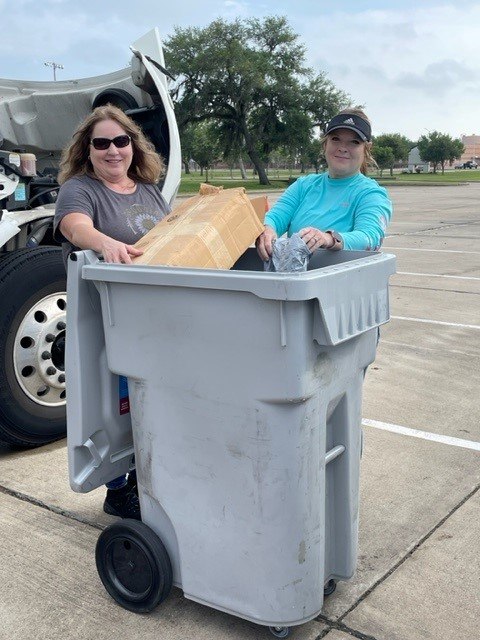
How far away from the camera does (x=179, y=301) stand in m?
2.22

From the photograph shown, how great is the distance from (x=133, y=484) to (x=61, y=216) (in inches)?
45.8

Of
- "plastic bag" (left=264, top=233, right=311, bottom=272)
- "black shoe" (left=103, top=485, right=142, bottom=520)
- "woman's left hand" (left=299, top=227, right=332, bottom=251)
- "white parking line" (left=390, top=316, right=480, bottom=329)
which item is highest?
"woman's left hand" (left=299, top=227, right=332, bottom=251)

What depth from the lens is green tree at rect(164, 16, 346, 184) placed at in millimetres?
48906

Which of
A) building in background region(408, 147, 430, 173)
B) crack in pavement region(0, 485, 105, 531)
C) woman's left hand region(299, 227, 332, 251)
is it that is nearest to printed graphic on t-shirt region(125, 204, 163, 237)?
woman's left hand region(299, 227, 332, 251)

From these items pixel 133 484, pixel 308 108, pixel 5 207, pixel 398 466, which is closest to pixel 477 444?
pixel 398 466

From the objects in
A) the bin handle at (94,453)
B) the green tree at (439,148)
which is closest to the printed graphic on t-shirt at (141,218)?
the bin handle at (94,453)

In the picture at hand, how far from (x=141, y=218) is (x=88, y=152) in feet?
1.14

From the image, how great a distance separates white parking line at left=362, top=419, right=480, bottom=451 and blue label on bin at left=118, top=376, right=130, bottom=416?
6.53 ft

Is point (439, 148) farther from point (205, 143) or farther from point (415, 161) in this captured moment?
point (205, 143)

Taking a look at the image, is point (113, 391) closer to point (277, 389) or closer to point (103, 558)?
point (103, 558)

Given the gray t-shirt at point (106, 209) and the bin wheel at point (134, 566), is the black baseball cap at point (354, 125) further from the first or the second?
the bin wheel at point (134, 566)

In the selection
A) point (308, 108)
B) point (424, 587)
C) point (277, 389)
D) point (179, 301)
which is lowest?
point (424, 587)

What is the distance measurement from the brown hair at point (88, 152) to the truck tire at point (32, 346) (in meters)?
0.97

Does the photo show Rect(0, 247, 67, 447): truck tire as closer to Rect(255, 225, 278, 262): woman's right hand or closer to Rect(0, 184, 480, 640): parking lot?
Rect(0, 184, 480, 640): parking lot
